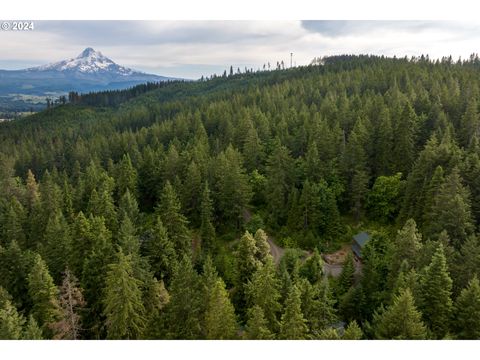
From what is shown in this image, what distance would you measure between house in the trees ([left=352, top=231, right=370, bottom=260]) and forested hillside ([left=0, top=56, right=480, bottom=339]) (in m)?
1.71

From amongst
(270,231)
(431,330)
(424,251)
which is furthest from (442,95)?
(431,330)

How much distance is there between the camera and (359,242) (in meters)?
51.5

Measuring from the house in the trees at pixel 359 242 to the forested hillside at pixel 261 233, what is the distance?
1.71m

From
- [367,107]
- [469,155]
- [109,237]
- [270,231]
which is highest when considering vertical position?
[367,107]

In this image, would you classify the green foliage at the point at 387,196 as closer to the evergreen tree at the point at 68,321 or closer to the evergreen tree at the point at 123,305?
the evergreen tree at the point at 123,305

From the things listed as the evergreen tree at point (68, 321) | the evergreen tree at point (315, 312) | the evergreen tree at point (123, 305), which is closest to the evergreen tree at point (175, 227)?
the evergreen tree at point (68, 321)

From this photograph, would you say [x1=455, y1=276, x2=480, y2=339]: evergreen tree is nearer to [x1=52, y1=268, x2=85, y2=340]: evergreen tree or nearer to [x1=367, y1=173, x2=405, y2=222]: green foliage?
[x1=52, y1=268, x2=85, y2=340]: evergreen tree

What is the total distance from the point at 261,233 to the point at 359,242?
55.9 ft

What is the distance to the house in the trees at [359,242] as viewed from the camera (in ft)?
166

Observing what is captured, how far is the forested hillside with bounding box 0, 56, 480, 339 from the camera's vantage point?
96.3ft

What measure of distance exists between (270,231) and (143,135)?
51929 millimetres

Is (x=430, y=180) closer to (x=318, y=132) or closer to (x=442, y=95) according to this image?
(x=318, y=132)

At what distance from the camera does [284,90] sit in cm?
12838

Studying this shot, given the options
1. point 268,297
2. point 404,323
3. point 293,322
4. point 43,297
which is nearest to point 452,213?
point 404,323
